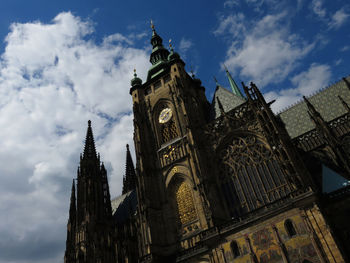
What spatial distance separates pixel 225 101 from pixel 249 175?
38.0 ft

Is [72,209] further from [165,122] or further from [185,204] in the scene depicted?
[185,204]

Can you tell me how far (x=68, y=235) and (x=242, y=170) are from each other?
3136 centimetres

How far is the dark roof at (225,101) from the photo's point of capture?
3353 centimetres

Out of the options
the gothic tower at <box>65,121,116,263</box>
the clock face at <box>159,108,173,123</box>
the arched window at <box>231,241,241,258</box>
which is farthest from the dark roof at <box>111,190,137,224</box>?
the arched window at <box>231,241,241,258</box>

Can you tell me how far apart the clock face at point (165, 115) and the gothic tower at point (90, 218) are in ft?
56.7

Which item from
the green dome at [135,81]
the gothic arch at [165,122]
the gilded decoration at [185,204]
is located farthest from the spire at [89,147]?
the gilded decoration at [185,204]

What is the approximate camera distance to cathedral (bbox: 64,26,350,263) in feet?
65.5

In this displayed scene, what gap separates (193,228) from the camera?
26.5 m

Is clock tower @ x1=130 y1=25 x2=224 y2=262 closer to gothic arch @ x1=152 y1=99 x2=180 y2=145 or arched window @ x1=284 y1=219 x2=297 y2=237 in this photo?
gothic arch @ x1=152 y1=99 x2=180 y2=145

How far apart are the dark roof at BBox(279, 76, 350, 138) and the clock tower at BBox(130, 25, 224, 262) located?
9.22 metres

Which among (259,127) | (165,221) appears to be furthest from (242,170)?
(165,221)

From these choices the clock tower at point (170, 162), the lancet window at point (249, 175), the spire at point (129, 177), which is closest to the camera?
the lancet window at point (249, 175)

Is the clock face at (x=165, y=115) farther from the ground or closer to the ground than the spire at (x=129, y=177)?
closer to the ground

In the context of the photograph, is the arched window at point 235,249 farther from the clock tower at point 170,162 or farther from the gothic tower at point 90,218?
the gothic tower at point 90,218
